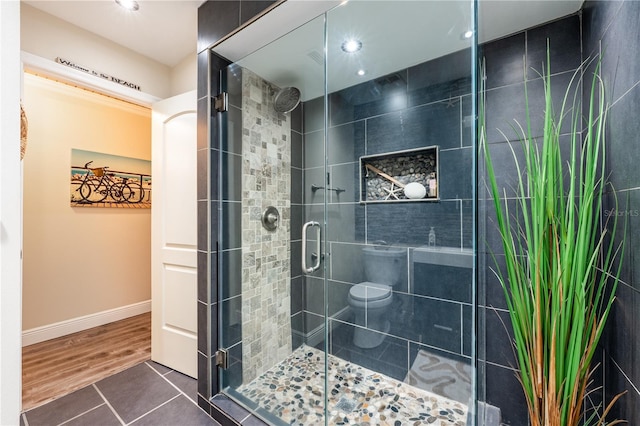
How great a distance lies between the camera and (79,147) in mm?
2809

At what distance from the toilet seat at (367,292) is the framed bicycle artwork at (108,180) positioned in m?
2.84

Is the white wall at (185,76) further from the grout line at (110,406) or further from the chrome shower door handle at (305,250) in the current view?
the grout line at (110,406)

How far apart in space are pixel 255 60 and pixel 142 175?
245 cm

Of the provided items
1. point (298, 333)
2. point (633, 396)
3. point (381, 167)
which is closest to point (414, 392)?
point (298, 333)

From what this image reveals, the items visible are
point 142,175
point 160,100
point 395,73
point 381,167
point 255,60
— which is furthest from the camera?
point 142,175

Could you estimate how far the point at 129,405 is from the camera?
5.50ft

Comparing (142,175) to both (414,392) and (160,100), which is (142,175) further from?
(414,392)

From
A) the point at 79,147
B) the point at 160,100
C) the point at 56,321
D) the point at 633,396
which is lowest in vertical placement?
the point at 56,321

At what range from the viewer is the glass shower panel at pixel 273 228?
5.76 ft

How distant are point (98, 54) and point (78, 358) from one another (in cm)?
244

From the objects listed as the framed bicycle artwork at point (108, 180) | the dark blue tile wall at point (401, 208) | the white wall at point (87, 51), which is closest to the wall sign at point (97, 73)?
the white wall at point (87, 51)

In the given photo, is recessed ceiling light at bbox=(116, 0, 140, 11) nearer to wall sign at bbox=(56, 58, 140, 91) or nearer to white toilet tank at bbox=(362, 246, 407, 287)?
wall sign at bbox=(56, 58, 140, 91)

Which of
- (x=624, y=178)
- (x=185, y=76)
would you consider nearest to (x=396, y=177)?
(x=624, y=178)

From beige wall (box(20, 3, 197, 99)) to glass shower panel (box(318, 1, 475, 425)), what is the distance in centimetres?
144
